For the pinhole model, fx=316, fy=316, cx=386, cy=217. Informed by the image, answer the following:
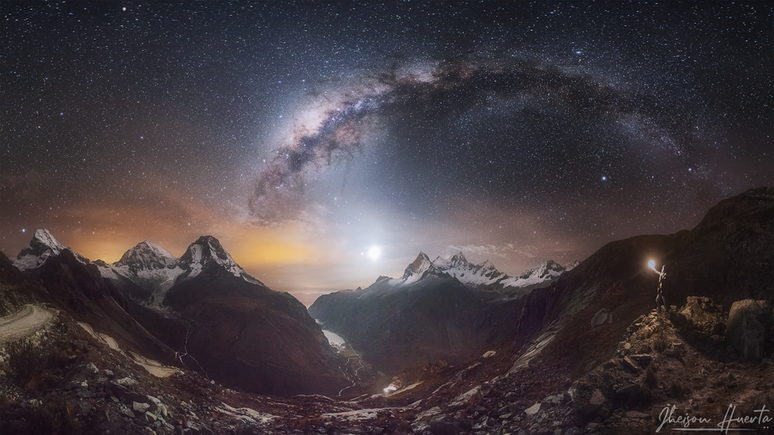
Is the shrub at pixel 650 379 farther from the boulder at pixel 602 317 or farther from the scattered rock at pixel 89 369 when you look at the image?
the scattered rock at pixel 89 369

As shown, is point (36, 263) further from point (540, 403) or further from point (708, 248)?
point (708, 248)

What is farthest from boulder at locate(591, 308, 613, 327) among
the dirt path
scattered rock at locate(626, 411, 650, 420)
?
the dirt path

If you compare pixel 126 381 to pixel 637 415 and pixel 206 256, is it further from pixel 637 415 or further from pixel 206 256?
pixel 206 256

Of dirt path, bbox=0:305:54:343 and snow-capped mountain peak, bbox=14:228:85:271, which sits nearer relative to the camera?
dirt path, bbox=0:305:54:343

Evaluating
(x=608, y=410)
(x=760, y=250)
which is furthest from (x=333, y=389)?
(x=760, y=250)

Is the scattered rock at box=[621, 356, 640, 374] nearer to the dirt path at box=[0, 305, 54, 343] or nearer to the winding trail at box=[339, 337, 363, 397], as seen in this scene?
the dirt path at box=[0, 305, 54, 343]

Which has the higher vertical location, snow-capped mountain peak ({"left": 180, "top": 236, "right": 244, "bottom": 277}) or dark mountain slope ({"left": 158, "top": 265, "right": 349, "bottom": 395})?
snow-capped mountain peak ({"left": 180, "top": 236, "right": 244, "bottom": 277})

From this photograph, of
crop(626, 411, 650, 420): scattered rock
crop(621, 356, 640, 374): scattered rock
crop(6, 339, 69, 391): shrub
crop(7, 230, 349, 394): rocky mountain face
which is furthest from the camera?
crop(7, 230, 349, 394): rocky mountain face
